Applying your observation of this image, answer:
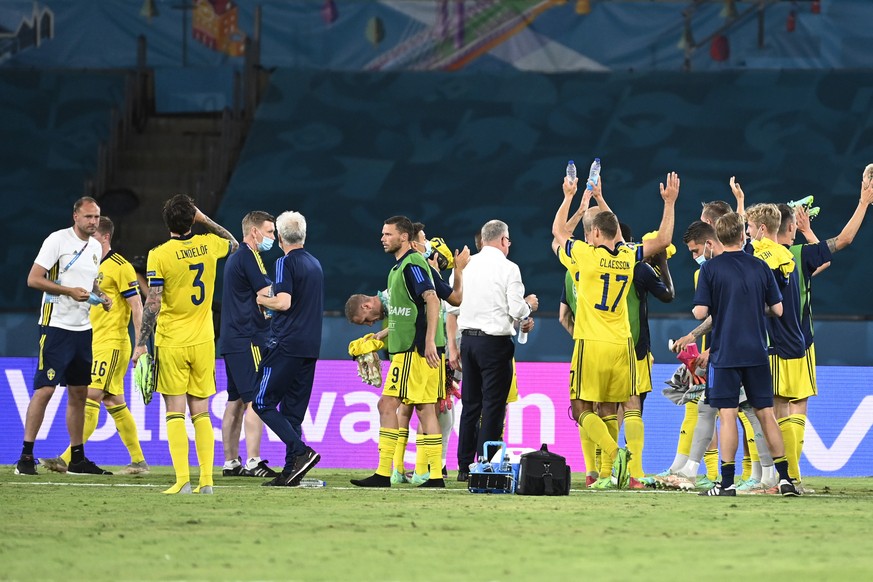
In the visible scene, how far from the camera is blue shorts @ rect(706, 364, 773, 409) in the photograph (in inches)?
372

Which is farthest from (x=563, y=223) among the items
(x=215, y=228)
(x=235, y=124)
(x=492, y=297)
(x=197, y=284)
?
(x=235, y=124)

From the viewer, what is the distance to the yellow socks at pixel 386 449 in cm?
1086

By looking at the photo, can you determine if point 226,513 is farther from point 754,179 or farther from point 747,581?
point 754,179

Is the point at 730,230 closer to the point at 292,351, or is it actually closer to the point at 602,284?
the point at 602,284

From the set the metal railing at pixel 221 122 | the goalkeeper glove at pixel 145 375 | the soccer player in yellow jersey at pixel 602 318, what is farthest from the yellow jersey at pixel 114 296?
the metal railing at pixel 221 122

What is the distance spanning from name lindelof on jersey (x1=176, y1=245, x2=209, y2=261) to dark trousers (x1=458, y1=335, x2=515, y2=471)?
244cm

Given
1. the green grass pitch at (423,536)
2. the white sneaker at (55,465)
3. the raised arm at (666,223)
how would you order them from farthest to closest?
the white sneaker at (55,465) → the raised arm at (666,223) → the green grass pitch at (423,536)

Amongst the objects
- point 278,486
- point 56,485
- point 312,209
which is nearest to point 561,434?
point 278,486

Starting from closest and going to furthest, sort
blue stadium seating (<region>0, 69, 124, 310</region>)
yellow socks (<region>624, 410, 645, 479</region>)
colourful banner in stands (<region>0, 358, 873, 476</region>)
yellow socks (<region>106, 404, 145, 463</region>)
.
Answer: yellow socks (<region>624, 410, 645, 479</region>), yellow socks (<region>106, 404, 145, 463</region>), colourful banner in stands (<region>0, 358, 873, 476</region>), blue stadium seating (<region>0, 69, 124, 310</region>)

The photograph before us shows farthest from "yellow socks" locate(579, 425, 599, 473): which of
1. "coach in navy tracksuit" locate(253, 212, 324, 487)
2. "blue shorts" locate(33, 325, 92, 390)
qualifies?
"blue shorts" locate(33, 325, 92, 390)

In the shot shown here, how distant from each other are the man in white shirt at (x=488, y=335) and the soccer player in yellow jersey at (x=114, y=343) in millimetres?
2793

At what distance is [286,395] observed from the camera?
10523mm

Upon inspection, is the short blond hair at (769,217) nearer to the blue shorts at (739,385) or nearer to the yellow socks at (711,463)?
the blue shorts at (739,385)

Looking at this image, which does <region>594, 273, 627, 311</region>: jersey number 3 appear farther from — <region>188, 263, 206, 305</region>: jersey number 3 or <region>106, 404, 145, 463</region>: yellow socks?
<region>106, 404, 145, 463</region>: yellow socks
